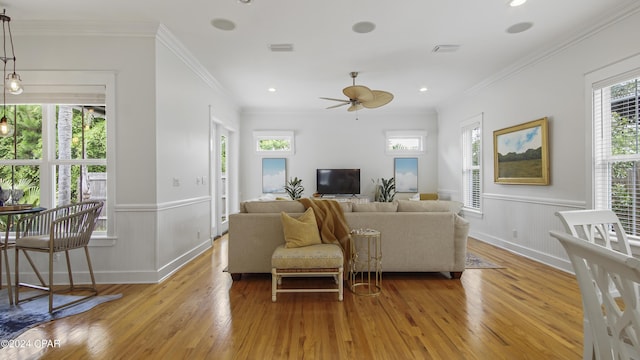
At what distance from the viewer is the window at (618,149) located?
292 centimetres

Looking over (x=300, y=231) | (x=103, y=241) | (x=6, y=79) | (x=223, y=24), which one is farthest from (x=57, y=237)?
(x=223, y=24)

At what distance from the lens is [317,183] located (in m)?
7.27

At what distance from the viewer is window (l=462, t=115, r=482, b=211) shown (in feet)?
17.8

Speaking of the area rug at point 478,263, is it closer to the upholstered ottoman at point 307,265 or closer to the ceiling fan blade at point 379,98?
the upholstered ottoman at point 307,265

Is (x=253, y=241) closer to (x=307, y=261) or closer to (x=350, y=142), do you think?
(x=307, y=261)

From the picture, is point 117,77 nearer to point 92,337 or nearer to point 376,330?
point 92,337

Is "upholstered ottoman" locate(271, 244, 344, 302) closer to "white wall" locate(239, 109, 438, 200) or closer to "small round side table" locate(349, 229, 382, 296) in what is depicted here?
"small round side table" locate(349, 229, 382, 296)

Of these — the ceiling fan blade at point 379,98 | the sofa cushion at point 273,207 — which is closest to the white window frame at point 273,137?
the ceiling fan blade at point 379,98

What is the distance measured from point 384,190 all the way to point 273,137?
301cm

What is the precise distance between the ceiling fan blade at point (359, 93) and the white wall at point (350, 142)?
2987 mm

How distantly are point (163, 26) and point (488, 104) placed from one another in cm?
500

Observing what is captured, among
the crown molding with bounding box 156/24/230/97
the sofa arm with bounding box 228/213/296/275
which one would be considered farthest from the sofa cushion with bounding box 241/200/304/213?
the crown molding with bounding box 156/24/230/97

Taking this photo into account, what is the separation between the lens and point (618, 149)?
3.06 m

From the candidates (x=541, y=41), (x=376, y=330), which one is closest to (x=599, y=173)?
(x=541, y=41)
